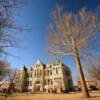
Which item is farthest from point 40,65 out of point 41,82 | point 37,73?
point 41,82

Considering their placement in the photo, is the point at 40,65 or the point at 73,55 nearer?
the point at 73,55

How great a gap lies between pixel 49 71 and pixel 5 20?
5974cm

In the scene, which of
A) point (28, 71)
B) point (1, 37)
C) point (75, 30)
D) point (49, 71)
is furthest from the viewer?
point (28, 71)

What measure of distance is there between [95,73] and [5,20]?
158ft

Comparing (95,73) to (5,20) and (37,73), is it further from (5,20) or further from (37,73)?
(5,20)

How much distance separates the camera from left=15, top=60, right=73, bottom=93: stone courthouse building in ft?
189

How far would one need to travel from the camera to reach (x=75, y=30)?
19.0 m

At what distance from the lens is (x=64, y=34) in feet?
64.8

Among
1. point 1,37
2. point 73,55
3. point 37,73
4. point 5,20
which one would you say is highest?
point 37,73

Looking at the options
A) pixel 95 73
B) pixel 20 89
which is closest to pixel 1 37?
pixel 95 73

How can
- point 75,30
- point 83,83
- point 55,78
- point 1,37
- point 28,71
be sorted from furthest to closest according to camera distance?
point 28,71
point 55,78
point 75,30
point 83,83
point 1,37

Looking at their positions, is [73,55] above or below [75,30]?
below

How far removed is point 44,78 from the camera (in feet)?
207

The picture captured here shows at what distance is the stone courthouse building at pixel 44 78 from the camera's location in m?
57.5
